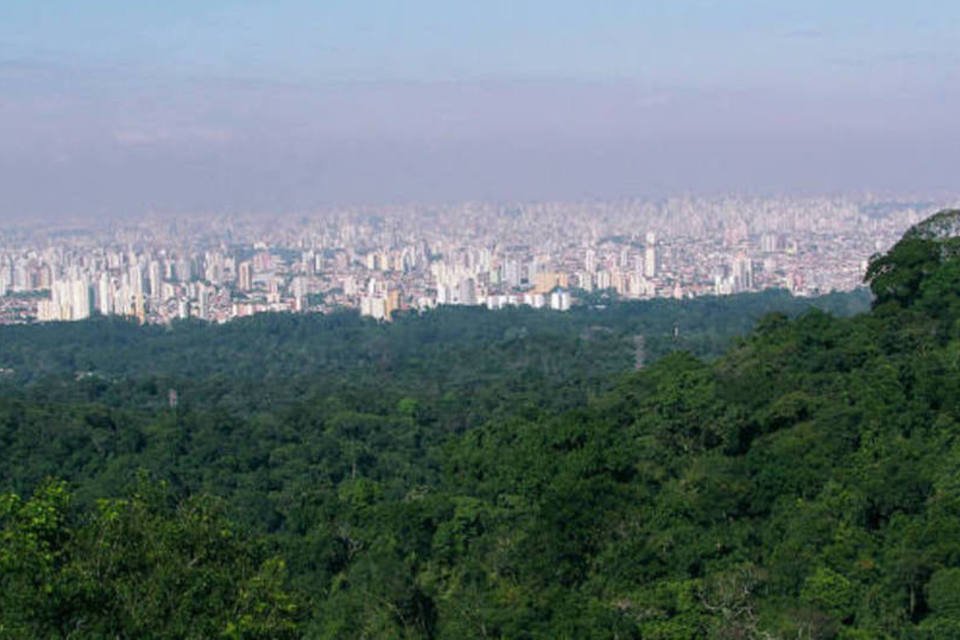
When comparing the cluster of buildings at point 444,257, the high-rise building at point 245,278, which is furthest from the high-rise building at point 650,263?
the high-rise building at point 245,278

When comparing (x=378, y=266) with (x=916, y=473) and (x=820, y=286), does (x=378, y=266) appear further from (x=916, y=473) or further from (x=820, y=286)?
(x=916, y=473)

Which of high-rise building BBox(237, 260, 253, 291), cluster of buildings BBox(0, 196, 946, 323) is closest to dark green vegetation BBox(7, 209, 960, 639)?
cluster of buildings BBox(0, 196, 946, 323)

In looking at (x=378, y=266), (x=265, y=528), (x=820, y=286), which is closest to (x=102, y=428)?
(x=265, y=528)

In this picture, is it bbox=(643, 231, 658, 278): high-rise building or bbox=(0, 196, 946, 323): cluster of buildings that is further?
bbox=(643, 231, 658, 278): high-rise building

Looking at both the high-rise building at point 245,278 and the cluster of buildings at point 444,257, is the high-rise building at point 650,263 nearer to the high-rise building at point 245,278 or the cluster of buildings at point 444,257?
the cluster of buildings at point 444,257

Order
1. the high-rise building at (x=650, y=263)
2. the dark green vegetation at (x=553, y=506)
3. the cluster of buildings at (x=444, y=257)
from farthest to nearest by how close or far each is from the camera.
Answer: the high-rise building at (x=650, y=263) → the cluster of buildings at (x=444, y=257) → the dark green vegetation at (x=553, y=506)

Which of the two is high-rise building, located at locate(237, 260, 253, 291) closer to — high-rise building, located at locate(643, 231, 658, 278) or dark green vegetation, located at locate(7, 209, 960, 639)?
high-rise building, located at locate(643, 231, 658, 278)

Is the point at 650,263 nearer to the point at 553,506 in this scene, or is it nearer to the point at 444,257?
the point at 444,257
